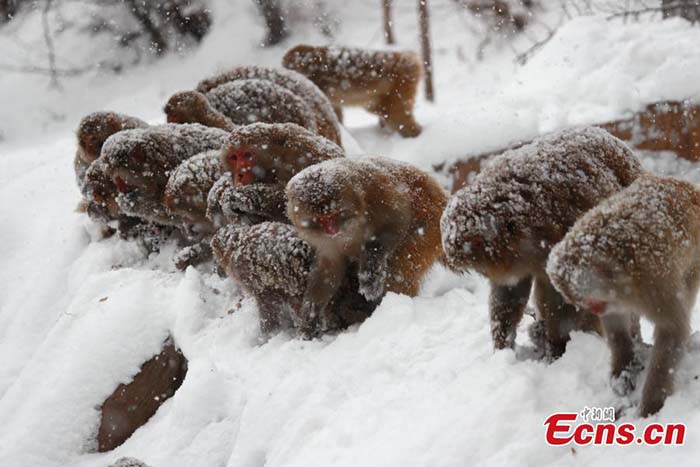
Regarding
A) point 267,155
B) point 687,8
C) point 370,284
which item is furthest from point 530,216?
point 687,8

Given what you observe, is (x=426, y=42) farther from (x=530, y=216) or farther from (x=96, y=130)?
(x=530, y=216)

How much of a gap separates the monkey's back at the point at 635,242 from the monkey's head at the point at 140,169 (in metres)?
3.23

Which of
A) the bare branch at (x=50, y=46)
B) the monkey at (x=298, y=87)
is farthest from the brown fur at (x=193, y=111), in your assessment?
the bare branch at (x=50, y=46)

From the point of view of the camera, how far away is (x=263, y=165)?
14.0ft

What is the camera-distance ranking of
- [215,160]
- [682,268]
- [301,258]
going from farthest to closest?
[215,160]
[301,258]
[682,268]

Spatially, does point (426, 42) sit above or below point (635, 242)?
below

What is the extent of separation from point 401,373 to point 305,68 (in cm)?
589

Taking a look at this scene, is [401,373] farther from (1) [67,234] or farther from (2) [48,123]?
(2) [48,123]

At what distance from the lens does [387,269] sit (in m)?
3.88

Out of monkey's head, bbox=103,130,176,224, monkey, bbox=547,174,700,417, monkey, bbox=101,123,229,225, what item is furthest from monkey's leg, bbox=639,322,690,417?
monkey's head, bbox=103,130,176,224

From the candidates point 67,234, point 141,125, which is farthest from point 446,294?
point 67,234

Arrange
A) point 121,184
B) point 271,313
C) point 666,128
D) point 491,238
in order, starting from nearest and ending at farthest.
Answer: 1. point 491,238
2. point 271,313
3. point 121,184
4. point 666,128

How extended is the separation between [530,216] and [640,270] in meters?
Result: 0.56

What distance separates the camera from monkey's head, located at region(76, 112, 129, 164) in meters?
5.87
